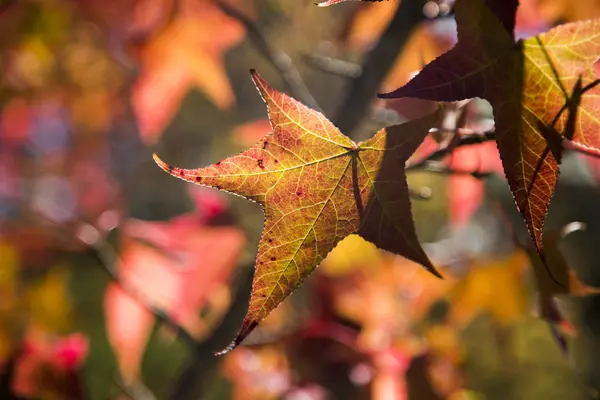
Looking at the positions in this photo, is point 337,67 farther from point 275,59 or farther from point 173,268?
point 173,268

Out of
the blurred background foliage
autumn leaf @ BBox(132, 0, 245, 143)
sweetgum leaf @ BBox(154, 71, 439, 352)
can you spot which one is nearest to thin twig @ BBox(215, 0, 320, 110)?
the blurred background foliage

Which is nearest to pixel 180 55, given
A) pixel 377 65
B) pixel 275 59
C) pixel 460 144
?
pixel 275 59

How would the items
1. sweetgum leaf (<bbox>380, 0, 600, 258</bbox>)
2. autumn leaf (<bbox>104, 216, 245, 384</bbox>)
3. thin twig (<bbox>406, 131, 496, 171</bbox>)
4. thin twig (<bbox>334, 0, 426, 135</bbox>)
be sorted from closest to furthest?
sweetgum leaf (<bbox>380, 0, 600, 258</bbox>), thin twig (<bbox>406, 131, 496, 171</bbox>), thin twig (<bbox>334, 0, 426, 135</bbox>), autumn leaf (<bbox>104, 216, 245, 384</bbox>)

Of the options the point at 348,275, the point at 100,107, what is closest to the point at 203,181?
the point at 348,275

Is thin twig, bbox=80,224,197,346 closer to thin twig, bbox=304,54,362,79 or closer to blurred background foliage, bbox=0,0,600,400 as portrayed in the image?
blurred background foliage, bbox=0,0,600,400

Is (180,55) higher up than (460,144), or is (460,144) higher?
(460,144)

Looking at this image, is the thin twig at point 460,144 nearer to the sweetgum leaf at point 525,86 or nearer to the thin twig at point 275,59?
the sweetgum leaf at point 525,86

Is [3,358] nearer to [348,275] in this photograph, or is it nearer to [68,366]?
[68,366]
